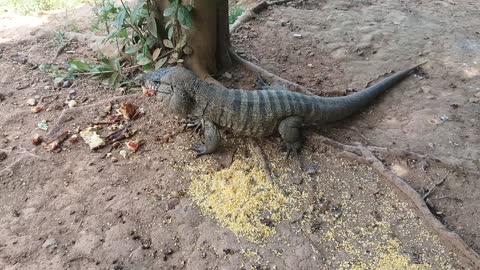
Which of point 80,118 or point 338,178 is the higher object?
point 80,118

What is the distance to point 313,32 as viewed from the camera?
6.43m

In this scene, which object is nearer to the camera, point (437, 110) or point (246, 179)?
point (246, 179)

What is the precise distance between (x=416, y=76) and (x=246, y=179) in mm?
2900

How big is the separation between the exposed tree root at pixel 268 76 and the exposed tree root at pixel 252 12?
1103 mm

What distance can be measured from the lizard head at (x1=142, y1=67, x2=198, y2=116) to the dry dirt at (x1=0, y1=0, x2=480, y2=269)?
291mm

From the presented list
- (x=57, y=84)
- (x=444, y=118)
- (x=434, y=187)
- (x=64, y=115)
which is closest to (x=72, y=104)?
(x=64, y=115)

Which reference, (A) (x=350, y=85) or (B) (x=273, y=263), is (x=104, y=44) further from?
(B) (x=273, y=263)

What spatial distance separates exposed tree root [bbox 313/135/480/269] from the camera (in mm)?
3215

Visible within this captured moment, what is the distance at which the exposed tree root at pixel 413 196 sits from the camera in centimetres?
321

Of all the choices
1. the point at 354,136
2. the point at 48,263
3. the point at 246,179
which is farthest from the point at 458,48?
the point at 48,263

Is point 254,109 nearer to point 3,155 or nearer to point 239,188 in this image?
point 239,188

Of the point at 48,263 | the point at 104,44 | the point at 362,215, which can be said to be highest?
the point at 104,44

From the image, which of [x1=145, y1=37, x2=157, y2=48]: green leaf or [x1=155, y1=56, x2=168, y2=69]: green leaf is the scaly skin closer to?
[x1=155, y1=56, x2=168, y2=69]: green leaf

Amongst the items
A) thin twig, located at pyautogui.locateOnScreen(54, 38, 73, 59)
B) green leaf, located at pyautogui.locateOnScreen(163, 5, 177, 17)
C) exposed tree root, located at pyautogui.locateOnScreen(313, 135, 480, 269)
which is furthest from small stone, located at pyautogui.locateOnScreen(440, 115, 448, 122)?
Result: thin twig, located at pyautogui.locateOnScreen(54, 38, 73, 59)
